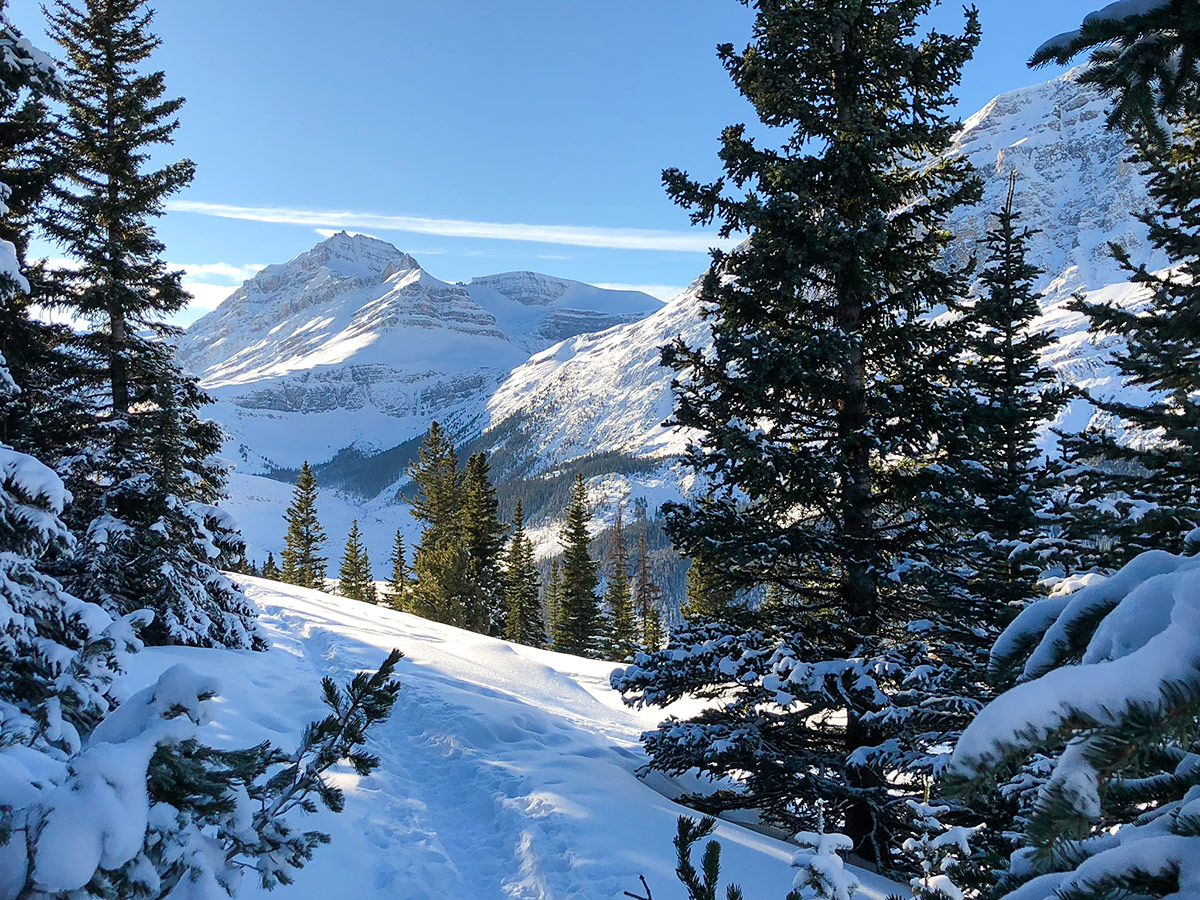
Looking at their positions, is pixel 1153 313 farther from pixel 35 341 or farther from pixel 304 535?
pixel 304 535

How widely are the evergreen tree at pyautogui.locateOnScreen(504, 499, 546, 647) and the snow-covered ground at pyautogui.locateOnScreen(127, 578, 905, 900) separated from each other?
25.1m

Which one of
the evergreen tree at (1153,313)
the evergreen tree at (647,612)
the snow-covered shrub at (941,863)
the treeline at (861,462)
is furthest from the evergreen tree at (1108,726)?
the evergreen tree at (647,612)

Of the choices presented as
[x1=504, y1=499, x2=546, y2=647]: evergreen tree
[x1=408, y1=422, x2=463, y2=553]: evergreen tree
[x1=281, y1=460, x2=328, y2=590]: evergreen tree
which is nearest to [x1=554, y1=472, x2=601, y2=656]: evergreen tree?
[x1=504, y1=499, x2=546, y2=647]: evergreen tree

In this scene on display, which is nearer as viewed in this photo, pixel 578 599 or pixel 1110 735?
pixel 1110 735

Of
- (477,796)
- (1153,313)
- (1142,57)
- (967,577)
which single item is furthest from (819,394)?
(477,796)

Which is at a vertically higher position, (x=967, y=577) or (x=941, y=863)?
(x=967, y=577)

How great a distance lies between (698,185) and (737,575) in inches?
200

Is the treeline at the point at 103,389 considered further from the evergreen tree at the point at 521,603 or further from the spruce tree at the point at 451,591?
the evergreen tree at the point at 521,603

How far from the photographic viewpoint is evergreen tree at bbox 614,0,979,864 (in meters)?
7.43

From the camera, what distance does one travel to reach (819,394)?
26.1 feet

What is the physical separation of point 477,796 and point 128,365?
1121cm

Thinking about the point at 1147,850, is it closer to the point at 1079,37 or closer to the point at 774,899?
the point at 1079,37

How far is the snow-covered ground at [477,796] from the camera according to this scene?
603cm

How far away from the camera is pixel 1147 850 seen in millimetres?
1228
